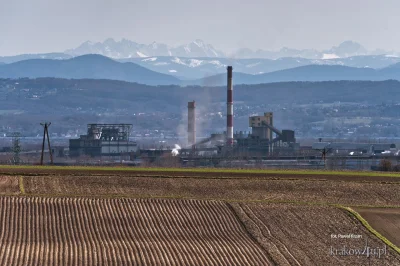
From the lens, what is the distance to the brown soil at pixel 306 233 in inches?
1442

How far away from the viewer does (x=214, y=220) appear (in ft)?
138

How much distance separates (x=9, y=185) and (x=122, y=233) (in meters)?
11.8

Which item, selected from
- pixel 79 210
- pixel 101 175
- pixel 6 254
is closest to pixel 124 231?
pixel 79 210

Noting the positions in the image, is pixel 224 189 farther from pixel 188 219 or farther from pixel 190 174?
pixel 188 219

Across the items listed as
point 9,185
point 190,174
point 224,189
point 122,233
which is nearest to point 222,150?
point 190,174

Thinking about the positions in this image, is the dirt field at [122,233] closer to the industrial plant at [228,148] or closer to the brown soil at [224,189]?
the brown soil at [224,189]

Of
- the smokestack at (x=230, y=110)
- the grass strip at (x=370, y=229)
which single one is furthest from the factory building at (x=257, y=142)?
the grass strip at (x=370, y=229)

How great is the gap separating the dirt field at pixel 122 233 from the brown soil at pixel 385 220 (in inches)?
210

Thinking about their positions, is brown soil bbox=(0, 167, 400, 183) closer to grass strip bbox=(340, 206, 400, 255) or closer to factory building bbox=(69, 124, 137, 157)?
grass strip bbox=(340, 206, 400, 255)

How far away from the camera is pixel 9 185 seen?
49406 millimetres

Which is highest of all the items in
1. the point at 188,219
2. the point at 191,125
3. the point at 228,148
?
the point at 191,125

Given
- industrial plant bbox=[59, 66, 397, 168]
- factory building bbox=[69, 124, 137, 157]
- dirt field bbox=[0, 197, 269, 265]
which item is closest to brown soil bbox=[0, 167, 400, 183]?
dirt field bbox=[0, 197, 269, 265]

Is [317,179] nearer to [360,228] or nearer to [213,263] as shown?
[360,228]

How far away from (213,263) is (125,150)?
407 feet
